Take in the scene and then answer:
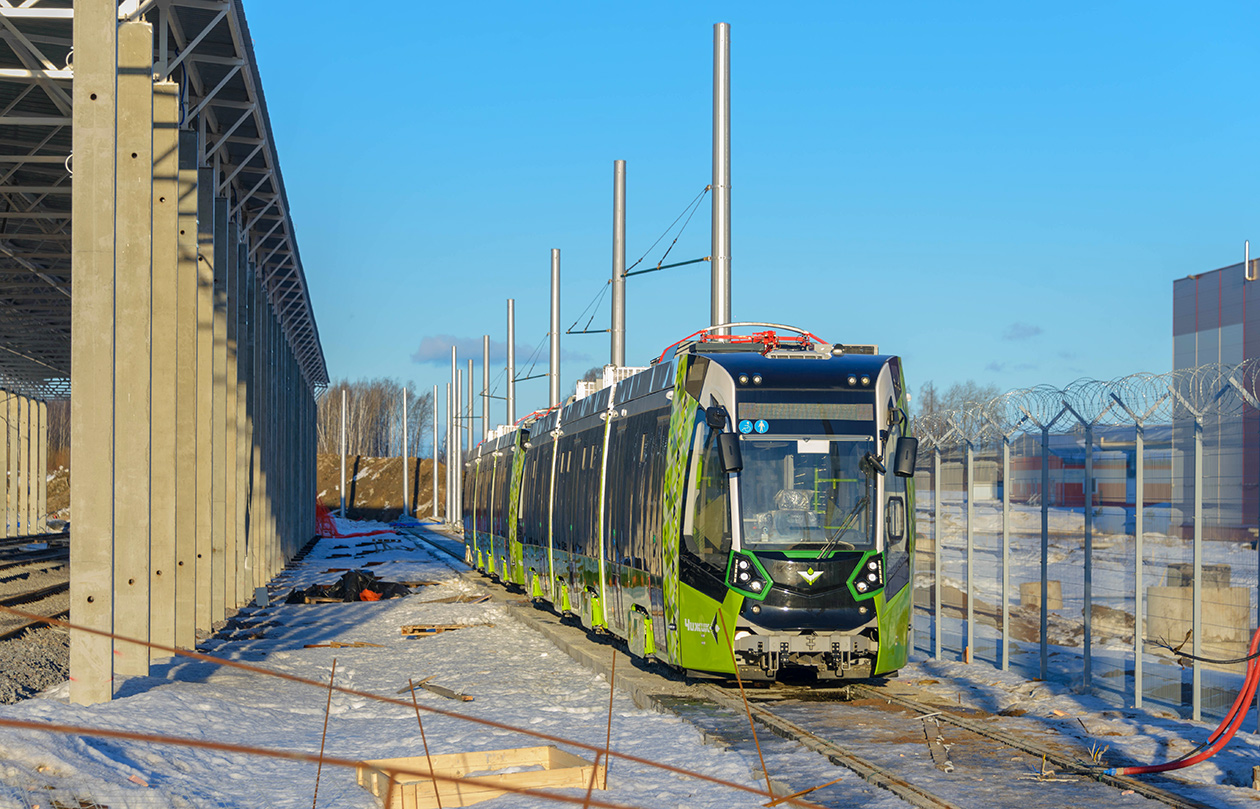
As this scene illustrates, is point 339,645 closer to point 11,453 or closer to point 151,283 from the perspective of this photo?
point 151,283

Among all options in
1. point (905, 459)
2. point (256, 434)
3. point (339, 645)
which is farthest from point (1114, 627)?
point (256, 434)

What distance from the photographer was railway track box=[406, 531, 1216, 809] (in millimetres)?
8508

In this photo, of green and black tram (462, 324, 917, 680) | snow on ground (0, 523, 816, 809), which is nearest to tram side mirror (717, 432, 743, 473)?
green and black tram (462, 324, 917, 680)

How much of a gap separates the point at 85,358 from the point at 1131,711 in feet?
33.0

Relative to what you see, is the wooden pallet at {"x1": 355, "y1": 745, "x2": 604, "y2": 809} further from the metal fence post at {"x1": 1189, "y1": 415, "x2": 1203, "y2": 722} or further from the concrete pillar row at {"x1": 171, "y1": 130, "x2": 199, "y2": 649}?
the concrete pillar row at {"x1": 171, "y1": 130, "x2": 199, "y2": 649}

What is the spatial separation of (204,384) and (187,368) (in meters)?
1.17

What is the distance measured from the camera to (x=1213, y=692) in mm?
12328

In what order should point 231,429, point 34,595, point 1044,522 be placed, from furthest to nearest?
point 34,595 → point 231,429 → point 1044,522

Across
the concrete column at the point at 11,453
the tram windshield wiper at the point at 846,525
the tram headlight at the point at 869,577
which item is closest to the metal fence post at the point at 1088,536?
the tram headlight at the point at 869,577

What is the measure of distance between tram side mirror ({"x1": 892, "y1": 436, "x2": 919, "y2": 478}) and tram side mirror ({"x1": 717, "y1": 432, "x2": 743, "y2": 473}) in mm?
1578

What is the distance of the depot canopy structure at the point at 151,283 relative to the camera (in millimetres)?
11531

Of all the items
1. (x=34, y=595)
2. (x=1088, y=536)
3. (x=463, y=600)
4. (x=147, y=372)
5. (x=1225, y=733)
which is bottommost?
(x=463, y=600)

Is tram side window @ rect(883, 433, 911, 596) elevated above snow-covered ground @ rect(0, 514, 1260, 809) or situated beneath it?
elevated above

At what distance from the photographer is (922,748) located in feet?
33.7
